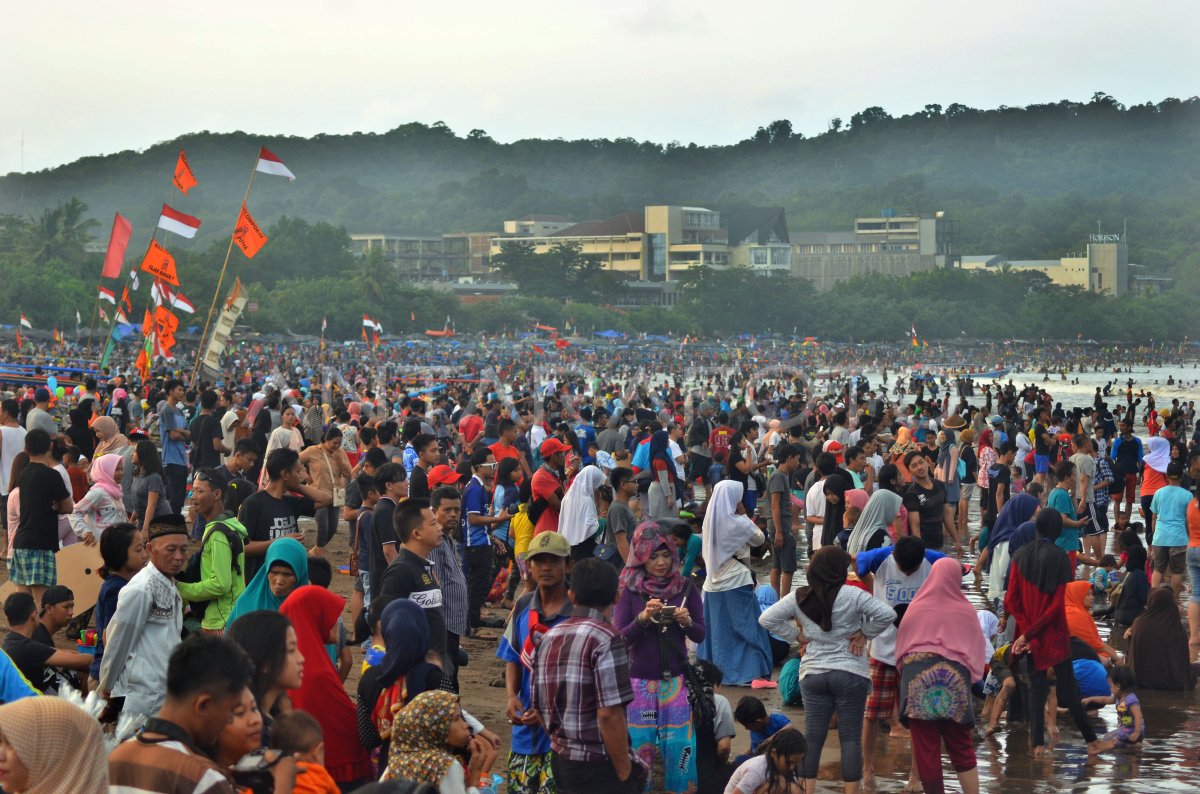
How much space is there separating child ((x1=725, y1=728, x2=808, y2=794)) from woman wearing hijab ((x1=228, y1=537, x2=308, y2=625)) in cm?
190

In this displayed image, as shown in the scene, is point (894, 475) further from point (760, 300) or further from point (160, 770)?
point (760, 300)

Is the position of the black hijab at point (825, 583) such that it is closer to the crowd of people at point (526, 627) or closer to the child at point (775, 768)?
the crowd of people at point (526, 627)

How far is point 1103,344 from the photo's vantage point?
13600 centimetres

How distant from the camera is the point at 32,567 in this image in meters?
8.30

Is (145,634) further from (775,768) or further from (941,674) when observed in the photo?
(941,674)

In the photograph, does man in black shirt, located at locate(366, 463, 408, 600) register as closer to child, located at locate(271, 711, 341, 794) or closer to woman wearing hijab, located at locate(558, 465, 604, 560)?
woman wearing hijab, located at locate(558, 465, 604, 560)

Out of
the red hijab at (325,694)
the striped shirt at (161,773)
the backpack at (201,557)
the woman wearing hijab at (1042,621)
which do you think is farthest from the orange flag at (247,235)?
the striped shirt at (161,773)

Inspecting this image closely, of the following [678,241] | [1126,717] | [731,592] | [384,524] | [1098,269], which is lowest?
[1126,717]

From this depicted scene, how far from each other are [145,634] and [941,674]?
3.30 meters

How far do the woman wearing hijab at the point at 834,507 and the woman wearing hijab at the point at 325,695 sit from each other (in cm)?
524

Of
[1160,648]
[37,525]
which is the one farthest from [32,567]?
[1160,648]

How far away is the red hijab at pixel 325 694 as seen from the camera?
5188 mm

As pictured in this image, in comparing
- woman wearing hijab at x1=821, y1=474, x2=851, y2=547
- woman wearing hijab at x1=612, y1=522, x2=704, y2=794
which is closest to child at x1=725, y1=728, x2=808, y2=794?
woman wearing hijab at x1=612, y1=522, x2=704, y2=794

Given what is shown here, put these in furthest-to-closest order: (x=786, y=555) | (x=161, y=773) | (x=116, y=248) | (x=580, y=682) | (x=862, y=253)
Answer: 1. (x=862, y=253)
2. (x=116, y=248)
3. (x=786, y=555)
4. (x=580, y=682)
5. (x=161, y=773)
